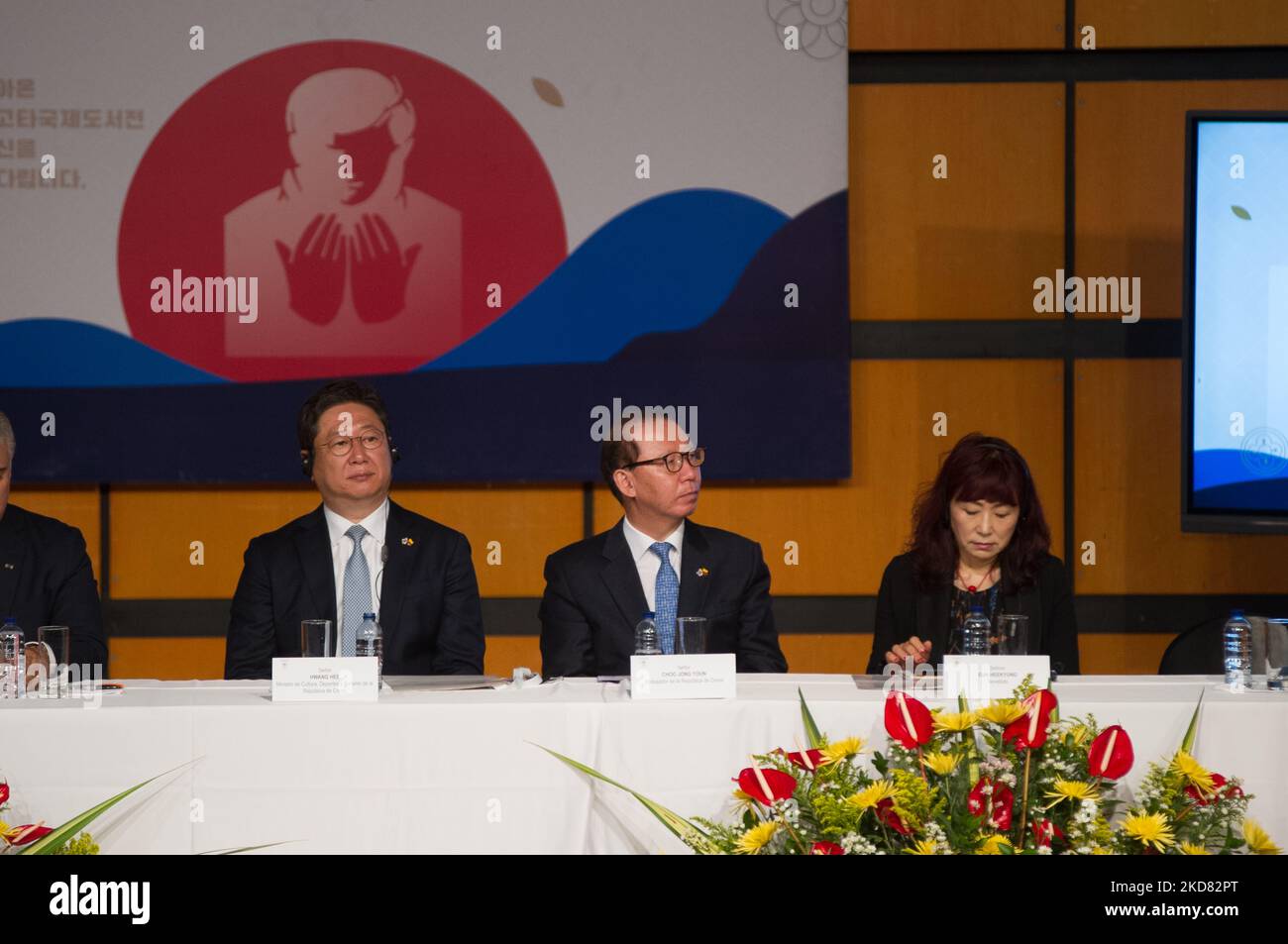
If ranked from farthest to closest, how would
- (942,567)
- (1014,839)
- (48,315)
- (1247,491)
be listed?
1. (48,315)
2. (1247,491)
3. (942,567)
4. (1014,839)

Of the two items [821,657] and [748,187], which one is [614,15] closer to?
[748,187]

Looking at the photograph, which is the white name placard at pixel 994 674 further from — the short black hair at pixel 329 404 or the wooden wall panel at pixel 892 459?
the wooden wall panel at pixel 892 459

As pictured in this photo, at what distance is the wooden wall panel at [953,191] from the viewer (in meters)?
3.85

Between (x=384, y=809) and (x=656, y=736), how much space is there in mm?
449

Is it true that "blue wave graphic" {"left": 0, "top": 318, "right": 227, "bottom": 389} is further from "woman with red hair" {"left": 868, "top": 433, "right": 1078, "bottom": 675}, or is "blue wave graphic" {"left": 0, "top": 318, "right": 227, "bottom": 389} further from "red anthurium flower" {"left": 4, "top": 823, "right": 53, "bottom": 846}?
"red anthurium flower" {"left": 4, "top": 823, "right": 53, "bottom": 846}

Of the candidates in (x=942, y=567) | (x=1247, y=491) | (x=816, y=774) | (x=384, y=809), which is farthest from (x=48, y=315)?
(x=1247, y=491)

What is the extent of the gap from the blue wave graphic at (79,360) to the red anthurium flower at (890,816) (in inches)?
107

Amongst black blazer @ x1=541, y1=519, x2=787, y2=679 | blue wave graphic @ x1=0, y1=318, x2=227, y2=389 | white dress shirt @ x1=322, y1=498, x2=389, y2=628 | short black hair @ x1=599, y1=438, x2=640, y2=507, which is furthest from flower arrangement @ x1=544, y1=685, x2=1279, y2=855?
blue wave graphic @ x1=0, y1=318, x2=227, y2=389

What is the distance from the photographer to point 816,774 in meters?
1.64

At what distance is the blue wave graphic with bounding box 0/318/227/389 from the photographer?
3.76 metres

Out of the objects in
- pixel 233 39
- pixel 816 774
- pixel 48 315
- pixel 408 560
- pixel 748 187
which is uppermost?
pixel 233 39

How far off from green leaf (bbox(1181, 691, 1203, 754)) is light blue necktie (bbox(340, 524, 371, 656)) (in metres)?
1.75

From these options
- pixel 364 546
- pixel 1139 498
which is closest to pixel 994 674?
pixel 364 546

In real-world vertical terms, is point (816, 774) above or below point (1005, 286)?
below
